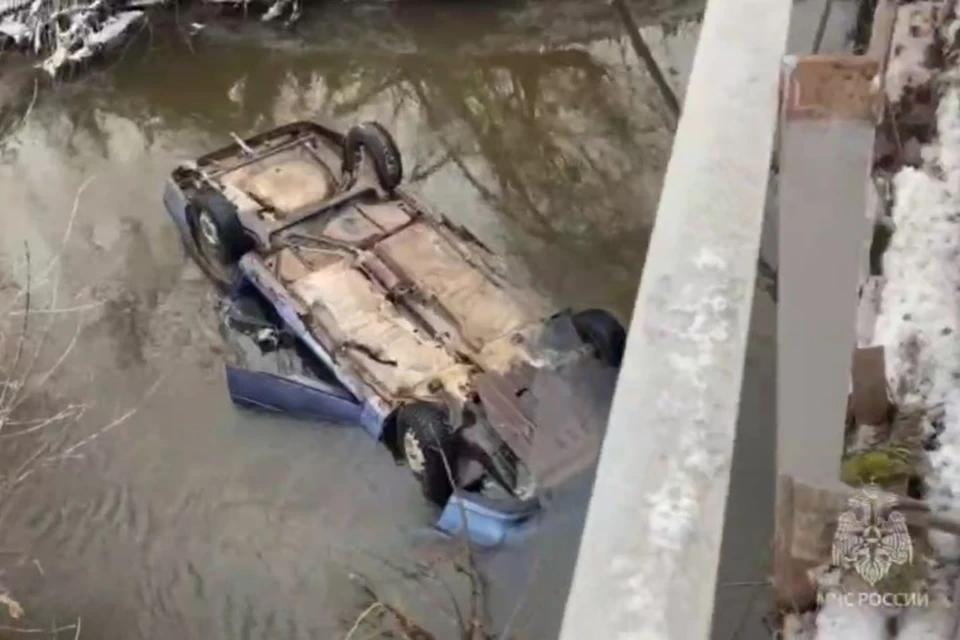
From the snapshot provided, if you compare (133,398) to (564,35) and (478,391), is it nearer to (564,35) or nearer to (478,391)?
(478,391)

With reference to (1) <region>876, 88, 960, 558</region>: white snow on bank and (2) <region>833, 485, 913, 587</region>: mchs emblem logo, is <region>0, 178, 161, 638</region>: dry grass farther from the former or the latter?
(2) <region>833, 485, 913, 587</region>: mchs emblem logo

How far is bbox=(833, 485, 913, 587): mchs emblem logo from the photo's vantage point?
2000 mm

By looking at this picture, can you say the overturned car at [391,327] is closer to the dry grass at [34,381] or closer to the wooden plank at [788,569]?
the dry grass at [34,381]

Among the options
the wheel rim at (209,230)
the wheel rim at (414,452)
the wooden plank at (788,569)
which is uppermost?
the wooden plank at (788,569)

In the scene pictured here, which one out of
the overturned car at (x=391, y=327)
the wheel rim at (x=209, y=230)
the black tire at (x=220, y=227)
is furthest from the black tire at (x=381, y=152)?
the wheel rim at (x=209, y=230)

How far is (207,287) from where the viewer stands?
9.09 meters

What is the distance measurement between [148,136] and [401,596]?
566 cm

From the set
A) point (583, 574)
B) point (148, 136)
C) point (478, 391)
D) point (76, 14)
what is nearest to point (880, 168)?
point (583, 574)

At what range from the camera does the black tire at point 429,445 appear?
6785mm

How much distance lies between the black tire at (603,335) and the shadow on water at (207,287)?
0.87m

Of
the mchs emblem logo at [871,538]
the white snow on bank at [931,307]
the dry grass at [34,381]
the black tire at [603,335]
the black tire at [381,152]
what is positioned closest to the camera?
the mchs emblem logo at [871,538]

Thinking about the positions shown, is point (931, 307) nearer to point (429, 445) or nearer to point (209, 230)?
point (429, 445)

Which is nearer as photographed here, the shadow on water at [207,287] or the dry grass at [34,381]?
the shadow on water at [207,287]

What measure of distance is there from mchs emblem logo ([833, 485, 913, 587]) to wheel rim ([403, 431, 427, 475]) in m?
4.85
